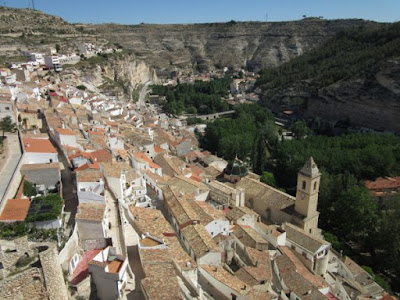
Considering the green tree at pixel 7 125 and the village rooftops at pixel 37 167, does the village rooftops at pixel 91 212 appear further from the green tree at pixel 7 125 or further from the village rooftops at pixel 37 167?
the green tree at pixel 7 125

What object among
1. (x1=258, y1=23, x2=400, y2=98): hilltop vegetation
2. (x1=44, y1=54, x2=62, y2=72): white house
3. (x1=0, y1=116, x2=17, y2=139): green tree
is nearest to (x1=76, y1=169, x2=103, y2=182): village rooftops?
(x1=0, y1=116, x2=17, y2=139): green tree

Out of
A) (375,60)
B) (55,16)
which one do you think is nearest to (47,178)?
(375,60)

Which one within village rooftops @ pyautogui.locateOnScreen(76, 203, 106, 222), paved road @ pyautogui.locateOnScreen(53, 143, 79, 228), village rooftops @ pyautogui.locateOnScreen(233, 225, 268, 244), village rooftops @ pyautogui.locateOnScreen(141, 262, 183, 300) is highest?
village rooftops @ pyautogui.locateOnScreen(76, 203, 106, 222)

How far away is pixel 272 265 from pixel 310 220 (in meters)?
6.31

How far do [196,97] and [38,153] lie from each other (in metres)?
59.6

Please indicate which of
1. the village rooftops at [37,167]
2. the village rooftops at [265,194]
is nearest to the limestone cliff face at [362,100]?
the village rooftops at [265,194]

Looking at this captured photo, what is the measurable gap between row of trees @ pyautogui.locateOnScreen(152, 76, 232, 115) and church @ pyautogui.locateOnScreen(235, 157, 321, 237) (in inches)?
1696

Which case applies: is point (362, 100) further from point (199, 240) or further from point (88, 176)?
point (88, 176)

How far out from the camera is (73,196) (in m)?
17.3

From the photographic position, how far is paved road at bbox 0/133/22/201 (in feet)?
52.1

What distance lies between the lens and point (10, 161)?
18438mm

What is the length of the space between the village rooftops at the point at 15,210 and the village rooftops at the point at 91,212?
6.57 feet

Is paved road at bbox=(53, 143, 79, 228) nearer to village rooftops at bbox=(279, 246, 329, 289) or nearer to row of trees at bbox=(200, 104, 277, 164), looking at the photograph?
village rooftops at bbox=(279, 246, 329, 289)

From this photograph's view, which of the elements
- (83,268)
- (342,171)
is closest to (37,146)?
(83,268)
